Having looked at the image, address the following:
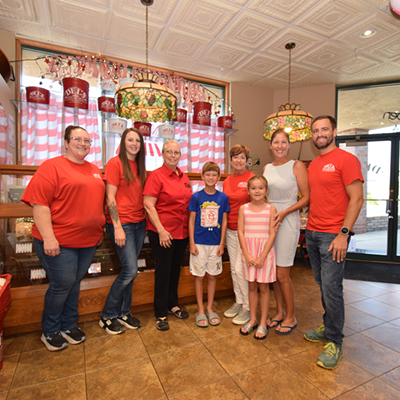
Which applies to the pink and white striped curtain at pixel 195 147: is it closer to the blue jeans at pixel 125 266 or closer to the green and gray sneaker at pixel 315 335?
the blue jeans at pixel 125 266

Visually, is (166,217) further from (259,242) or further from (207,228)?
(259,242)

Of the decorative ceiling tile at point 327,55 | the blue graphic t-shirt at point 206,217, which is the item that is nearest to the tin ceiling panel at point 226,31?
the decorative ceiling tile at point 327,55

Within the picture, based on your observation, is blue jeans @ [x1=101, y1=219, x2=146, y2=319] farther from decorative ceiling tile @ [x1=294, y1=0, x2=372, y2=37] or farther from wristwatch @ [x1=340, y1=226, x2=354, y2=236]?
decorative ceiling tile @ [x1=294, y1=0, x2=372, y2=37]

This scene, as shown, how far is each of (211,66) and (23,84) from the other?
2.70 meters

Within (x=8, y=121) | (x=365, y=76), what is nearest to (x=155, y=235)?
(x=8, y=121)

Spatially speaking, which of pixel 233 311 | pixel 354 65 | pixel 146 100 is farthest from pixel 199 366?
pixel 354 65

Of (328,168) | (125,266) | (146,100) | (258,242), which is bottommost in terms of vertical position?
(125,266)

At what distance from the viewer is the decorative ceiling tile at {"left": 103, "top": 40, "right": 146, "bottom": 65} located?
11.6ft

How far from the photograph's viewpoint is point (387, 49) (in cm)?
360

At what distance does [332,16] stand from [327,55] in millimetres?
901

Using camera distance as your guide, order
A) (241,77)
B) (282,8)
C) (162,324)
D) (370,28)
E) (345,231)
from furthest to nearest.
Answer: (241,77) → (370,28) → (282,8) → (162,324) → (345,231)

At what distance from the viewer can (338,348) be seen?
1.81 meters

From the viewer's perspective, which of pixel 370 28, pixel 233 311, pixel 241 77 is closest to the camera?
pixel 233 311

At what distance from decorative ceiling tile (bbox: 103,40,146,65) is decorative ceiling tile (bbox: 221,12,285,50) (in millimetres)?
1244
